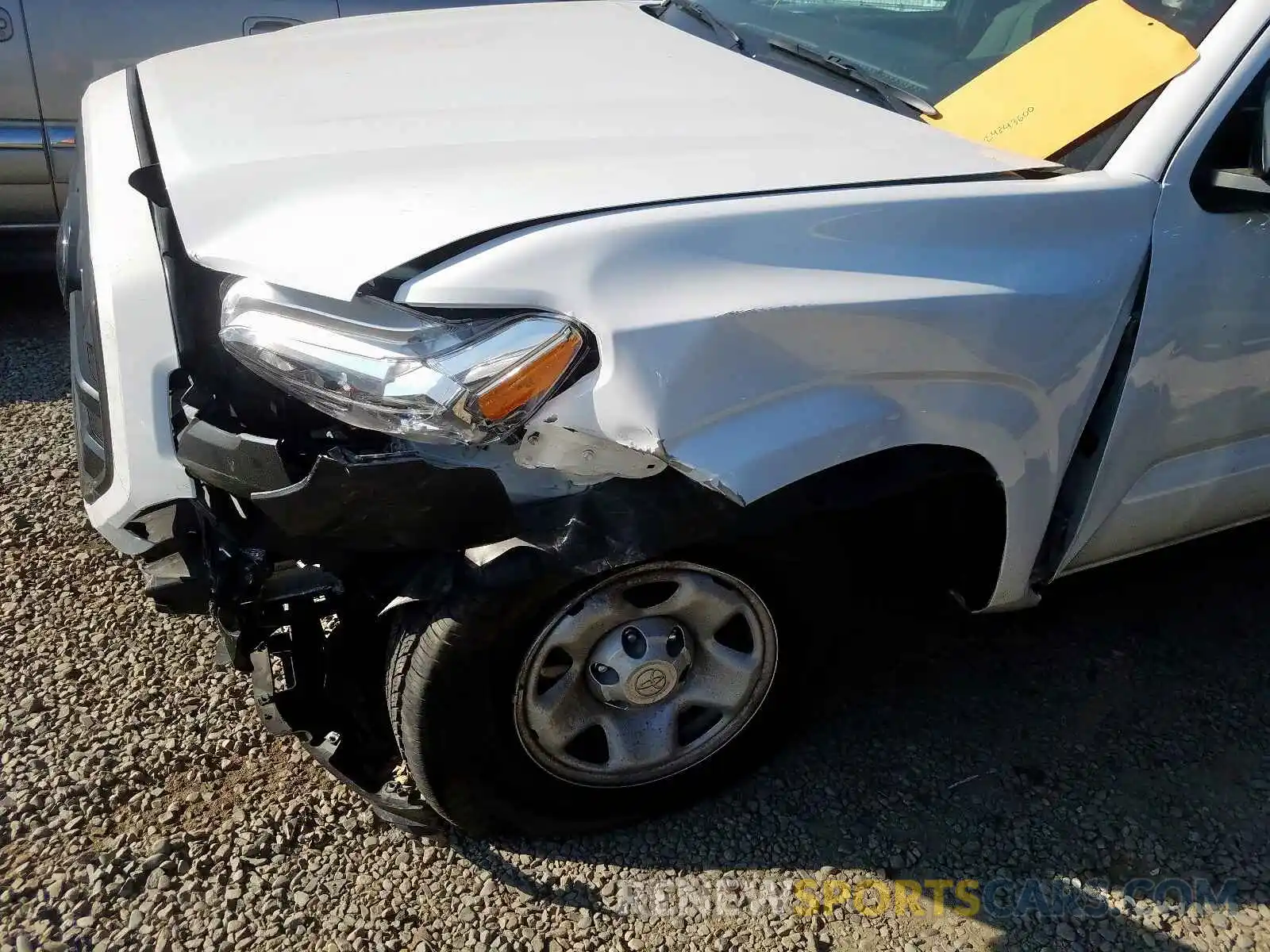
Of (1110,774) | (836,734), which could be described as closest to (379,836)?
(836,734)

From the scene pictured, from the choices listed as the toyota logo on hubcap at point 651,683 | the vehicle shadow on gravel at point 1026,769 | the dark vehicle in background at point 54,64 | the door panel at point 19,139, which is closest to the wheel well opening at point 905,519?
the vehicle shadow on gravel at point 1026,769

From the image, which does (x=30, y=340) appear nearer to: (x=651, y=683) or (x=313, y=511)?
(x=313, y=511)

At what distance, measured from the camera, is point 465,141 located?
6.14 ft

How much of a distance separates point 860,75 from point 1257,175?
32.4 inches

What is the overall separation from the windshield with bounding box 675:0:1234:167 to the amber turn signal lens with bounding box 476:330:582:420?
1118mm

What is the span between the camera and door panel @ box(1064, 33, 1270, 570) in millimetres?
1952

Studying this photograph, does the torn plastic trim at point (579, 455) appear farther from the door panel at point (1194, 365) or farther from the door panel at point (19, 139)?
the door panel at point (19, 139)

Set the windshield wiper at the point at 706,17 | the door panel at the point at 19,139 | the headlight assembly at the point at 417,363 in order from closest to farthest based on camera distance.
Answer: the headlight assembly at the point at 417,363 → the windshield wiper at the point at 706,17 → the door panel at the point at 19,139

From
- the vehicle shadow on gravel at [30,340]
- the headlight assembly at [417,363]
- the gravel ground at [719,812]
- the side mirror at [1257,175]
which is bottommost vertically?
the vehicle shadow on gravel at [30,340]

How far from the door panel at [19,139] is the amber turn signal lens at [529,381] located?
3323 millimetres

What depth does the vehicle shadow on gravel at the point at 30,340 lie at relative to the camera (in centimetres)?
368

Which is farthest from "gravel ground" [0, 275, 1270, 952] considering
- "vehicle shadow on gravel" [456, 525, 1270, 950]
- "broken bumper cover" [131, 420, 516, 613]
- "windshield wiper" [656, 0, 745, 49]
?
"windshield wiper" [656, 0, 745, 49]

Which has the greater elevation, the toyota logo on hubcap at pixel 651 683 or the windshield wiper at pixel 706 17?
the windshield wiper at pixel 706 17

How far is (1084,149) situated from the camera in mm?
2012
